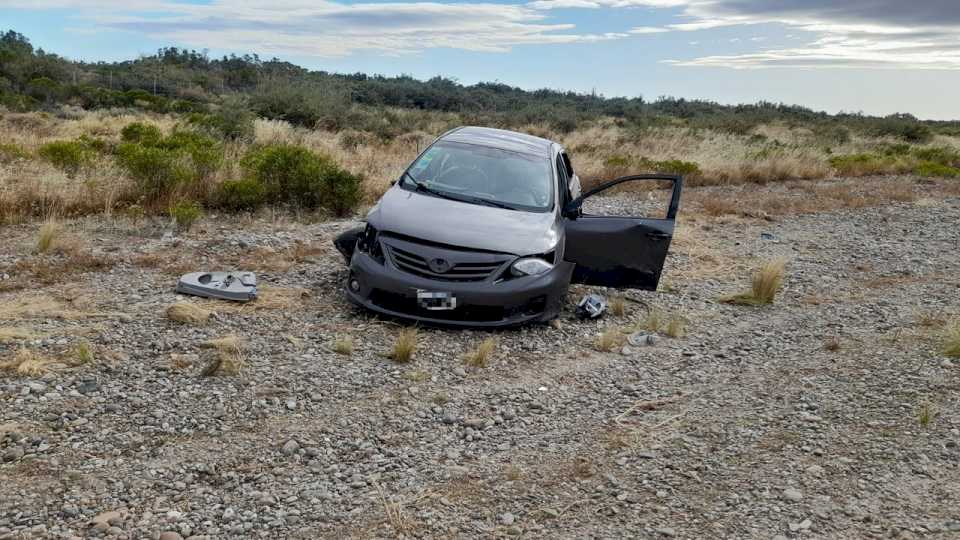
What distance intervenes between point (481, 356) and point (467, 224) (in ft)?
4.25

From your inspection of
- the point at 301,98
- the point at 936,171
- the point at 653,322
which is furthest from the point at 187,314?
the point at 936,171

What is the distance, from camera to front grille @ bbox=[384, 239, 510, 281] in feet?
21.4

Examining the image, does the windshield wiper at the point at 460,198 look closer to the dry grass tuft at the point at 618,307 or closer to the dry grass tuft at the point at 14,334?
the dry grass tuft at the point at 618,307

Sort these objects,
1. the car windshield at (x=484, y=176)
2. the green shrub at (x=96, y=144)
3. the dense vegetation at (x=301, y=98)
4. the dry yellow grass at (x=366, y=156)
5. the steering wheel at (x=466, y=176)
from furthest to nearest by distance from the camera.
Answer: the dense vegetation at (x=301, y=98) → the green shrub at (x=96, y=144) → the dry yellow grass at (x=366, y=156) → the steering wheel at (x=466, y=176) → the car windshield at (x=484, y=176)

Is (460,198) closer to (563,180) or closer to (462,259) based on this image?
(462,259)

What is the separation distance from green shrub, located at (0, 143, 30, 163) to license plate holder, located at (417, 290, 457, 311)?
844cm

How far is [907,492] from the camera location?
4.38 m

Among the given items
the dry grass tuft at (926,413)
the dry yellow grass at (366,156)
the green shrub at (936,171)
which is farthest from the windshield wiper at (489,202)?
the green shrub at (936,171)

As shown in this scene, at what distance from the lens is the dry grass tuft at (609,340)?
6.71 metres

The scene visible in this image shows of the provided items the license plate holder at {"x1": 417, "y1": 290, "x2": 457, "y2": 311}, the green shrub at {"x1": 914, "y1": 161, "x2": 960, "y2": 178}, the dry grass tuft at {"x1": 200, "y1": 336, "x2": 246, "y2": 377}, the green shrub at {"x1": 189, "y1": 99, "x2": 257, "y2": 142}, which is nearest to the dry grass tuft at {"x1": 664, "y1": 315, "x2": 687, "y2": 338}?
the license plate holder at {"x1": 417, "y1": 290, "x2": 457, "y2": 311}

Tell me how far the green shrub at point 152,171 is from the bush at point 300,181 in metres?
1.04

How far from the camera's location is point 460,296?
254 inches

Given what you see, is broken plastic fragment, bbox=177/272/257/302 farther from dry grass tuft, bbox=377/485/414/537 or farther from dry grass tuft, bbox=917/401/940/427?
dry grass tuft, bbox=917/401/940/427

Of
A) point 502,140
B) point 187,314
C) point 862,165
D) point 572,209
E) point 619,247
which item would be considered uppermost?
point 502,140
